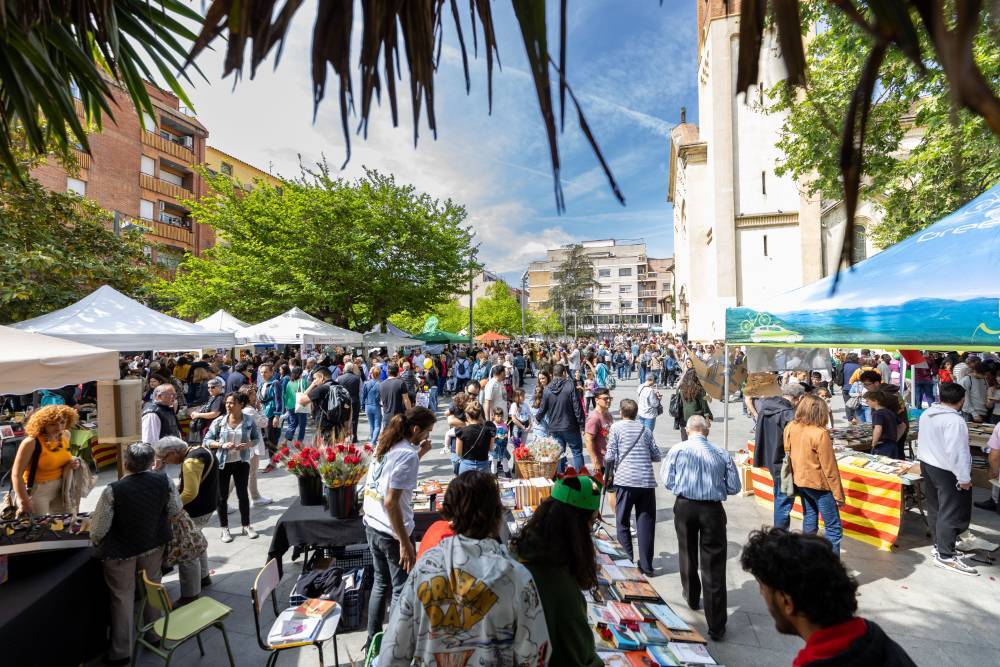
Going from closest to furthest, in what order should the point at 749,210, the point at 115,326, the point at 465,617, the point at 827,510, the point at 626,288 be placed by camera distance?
→ the point at 465,617
the point at 827,510
the point at 115,326
the point at 749,210
the point at 626,288

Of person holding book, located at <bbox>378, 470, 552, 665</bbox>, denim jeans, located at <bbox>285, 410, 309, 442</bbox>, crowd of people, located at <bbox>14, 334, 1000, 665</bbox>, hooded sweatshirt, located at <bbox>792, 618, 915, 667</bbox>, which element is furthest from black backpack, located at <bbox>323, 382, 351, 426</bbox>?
hooded sweatshirt, located at <bbox>792, 618, 915, 667</bbox>

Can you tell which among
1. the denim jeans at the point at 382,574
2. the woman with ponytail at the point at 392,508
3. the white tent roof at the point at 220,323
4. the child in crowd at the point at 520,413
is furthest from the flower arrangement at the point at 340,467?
A: the white tent roof at the point at 220,323

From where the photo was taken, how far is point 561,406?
752cm

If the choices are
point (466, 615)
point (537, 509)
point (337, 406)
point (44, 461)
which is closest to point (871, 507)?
point (537, 509)

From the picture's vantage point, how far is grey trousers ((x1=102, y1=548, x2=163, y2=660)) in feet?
12.3

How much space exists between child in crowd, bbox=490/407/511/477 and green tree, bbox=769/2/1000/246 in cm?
684

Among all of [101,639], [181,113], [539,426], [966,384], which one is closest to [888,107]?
[966,384]

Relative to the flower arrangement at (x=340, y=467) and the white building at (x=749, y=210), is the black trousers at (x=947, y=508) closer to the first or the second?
the flower arrangement at (x=340, y=467)

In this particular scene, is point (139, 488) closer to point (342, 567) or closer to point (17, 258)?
point (342, 567)

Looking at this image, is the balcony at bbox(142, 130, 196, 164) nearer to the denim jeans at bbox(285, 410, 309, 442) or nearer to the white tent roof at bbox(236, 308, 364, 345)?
the white tent roof at bbox(236, 308, 364, 345)

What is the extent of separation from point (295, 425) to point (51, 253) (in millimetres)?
6738

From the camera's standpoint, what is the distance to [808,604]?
1930 millimetres

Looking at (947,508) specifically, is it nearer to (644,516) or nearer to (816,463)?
(816,463)

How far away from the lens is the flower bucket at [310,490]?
4.89m
